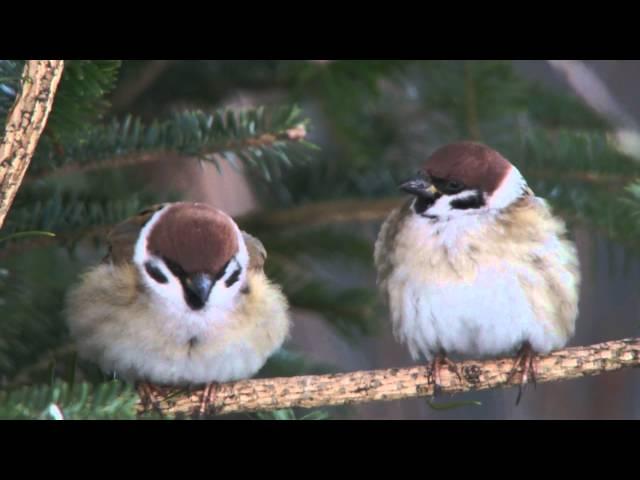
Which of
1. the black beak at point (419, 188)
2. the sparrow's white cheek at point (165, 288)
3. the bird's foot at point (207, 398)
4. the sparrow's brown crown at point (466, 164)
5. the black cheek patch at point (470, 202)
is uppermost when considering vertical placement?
the sparrow's brown crown at point (466, 164)

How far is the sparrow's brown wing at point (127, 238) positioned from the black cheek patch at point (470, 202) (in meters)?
0.64

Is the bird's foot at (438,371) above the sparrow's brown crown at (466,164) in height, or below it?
below

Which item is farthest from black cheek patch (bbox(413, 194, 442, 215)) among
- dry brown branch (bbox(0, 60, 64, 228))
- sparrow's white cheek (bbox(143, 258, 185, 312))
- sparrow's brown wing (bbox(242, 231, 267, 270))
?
dry brown branch (bbox(0, 60, 64, 228))

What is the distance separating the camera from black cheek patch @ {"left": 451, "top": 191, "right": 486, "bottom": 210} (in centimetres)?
→ 232

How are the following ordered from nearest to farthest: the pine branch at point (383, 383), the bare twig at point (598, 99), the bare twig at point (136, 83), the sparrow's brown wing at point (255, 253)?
the pine branch at point (383, 383) < the sparrow's brown wing at point (255, 253) < the bare twig at point (136, 83) < the bare twig at point (598, 99)

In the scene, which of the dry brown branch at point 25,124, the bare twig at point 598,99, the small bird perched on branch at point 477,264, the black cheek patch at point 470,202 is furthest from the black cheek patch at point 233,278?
the bare twig at point 598,99

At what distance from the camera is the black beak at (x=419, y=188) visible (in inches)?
87.7

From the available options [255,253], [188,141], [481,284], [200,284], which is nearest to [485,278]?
[481,284]

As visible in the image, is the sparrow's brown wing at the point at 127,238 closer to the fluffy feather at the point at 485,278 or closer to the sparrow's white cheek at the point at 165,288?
the sparrow's white cheek at the point at 165,288

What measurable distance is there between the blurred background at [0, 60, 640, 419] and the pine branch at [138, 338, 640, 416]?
0.22 m

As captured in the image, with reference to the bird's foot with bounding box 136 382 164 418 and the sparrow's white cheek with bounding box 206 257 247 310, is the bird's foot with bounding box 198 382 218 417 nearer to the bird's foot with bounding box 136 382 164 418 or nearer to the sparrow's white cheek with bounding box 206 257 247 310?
the bird's foot with bounding box 136 382 164 418

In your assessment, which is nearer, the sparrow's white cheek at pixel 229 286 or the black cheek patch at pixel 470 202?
the sparrow's white cheek at pixel 229 286
